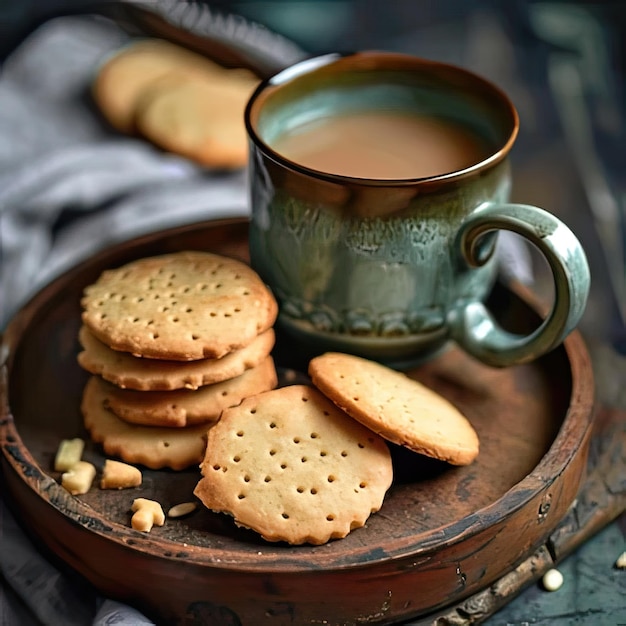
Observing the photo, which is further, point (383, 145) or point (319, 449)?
point (383, 145)

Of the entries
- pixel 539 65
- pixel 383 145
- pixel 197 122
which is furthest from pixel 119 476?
pixel 539 65

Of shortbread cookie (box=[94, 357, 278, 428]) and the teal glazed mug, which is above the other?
the teal glazed mug

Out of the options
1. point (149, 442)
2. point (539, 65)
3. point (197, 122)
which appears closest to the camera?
point (149, 442)

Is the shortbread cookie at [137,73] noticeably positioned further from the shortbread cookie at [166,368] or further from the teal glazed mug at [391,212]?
the shortbread cookie at [166,368]

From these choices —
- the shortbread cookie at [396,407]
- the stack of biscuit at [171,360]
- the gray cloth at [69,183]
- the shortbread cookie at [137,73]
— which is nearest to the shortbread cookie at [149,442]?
the stack of biscuit at [171,360]

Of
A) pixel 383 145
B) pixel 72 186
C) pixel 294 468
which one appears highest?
pixel 383 145

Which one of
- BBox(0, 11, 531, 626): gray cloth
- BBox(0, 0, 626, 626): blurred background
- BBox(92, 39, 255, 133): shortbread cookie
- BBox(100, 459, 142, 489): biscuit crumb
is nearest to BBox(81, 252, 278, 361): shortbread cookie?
BBox(100, 459, 142, 489): biscuit crumb

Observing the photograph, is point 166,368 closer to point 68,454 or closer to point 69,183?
point 68,454

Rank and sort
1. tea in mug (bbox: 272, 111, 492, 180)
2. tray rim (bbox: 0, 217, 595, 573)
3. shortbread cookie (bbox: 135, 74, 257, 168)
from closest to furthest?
1. tray rim (bbox: 0, 217, 595, 573)
2. tea in mug (bbox: 272, 111, 492, 180)
3. shortbread cookie (bbox: 135, 74, 257, 168)

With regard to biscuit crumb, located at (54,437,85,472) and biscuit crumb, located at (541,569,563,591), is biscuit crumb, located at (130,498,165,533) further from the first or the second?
biscuit crumb, located at (541,569,563,591)
